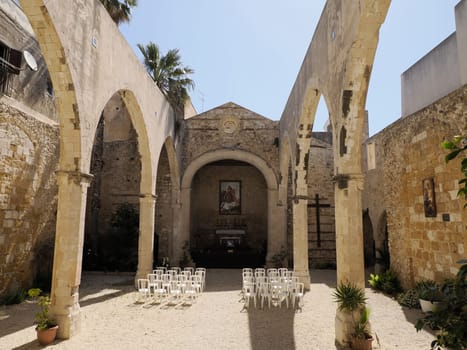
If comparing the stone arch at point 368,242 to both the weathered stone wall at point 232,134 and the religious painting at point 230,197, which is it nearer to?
the weathered stone wall at point 232,134

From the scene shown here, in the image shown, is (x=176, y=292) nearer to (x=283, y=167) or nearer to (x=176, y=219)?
(x=176, y=219)

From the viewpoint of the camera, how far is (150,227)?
11.1 m

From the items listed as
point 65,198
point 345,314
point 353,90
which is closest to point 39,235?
point 65,198

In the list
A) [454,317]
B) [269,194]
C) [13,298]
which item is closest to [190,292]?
[13,298]

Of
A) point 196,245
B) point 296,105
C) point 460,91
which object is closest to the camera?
point 460,91

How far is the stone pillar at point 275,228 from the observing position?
15266mm

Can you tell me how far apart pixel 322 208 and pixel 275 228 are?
2460mm

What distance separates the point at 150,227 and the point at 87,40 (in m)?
6.24

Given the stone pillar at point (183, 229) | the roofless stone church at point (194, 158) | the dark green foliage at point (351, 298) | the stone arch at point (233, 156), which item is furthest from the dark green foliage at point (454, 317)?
the stone pillar at point (183, 229)

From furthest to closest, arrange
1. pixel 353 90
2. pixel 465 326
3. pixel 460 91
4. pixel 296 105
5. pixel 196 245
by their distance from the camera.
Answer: pixel 196 245, pixel 296 105, pixel 460 91, pixel 353 90, pixel 465 326

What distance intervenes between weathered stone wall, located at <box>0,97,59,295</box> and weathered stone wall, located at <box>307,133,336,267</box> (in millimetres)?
10789

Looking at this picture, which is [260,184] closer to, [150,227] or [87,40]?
[150,227]

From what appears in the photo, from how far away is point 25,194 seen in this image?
9008mm

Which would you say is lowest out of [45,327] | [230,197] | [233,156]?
[45,327]
